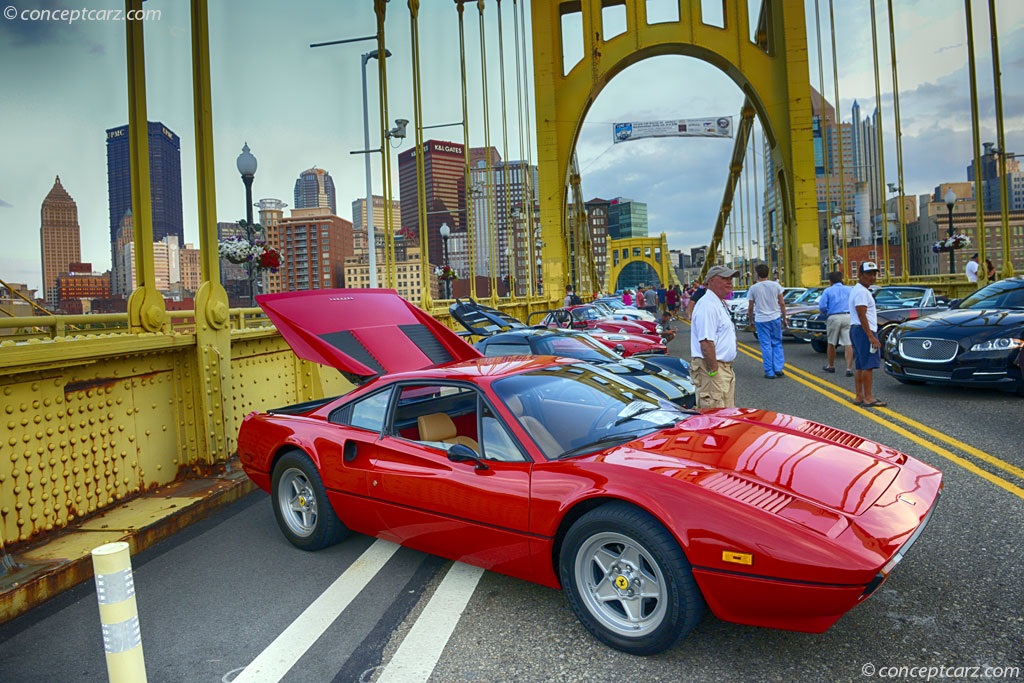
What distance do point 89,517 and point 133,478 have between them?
0.52 m

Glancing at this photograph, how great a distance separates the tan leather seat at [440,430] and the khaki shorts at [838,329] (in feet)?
29.4

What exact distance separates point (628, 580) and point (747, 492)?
58 centimetres

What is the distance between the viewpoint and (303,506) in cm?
429

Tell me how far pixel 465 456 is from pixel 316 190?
22.8m

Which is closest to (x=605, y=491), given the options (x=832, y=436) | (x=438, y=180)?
(x=832, y=436)

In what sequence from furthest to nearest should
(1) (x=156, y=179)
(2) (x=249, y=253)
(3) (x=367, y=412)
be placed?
(2) (x=249, y=253) → (1) (x=156, y=179) → (3) (x=367, y=412)

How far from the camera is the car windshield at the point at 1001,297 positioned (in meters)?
8.55

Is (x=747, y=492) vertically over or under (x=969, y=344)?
under

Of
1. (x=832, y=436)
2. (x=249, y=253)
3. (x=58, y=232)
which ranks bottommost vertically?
(x=832, y=436)

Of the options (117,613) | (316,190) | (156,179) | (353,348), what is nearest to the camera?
(117,613)

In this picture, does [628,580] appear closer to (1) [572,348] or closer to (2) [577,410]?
(2) [577,410]

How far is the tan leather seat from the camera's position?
3.81 meters

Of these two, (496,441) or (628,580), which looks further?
(496,441)

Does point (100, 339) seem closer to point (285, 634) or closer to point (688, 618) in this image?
point (285, 634)
